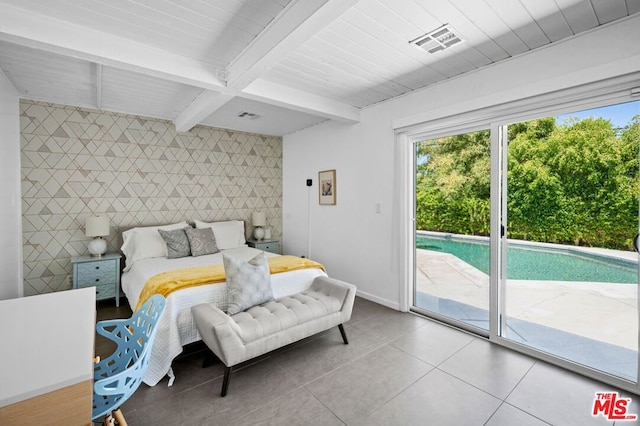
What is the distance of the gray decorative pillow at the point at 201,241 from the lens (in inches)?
148

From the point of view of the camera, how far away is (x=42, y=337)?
120 centimetres

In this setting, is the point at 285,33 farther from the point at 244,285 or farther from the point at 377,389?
the point at 377,389

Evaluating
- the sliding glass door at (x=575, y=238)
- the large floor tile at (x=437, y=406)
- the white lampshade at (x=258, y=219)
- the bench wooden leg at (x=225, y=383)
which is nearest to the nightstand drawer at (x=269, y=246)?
the white lampshade at (x=258, y=219)

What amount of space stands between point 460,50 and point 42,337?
10.3 feet

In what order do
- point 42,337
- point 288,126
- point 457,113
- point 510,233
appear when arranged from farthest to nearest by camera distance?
point 288,126 → point 457,113 → point 510,233 → point 42,337

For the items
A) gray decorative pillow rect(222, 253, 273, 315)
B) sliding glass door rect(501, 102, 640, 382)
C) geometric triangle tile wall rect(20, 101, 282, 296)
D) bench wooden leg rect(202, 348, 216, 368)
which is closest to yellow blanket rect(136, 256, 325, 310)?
gray decorative pillow rect(222, 253, 273, 315)

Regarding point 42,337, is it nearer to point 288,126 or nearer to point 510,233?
point 510,233

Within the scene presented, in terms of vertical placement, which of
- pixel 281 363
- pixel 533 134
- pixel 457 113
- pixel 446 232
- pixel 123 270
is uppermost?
pixel 457 113

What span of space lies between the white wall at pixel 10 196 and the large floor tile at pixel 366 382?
9.49 ft

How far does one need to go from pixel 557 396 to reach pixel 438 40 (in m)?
2.63

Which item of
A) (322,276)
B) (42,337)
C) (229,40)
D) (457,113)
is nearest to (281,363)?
(322,276)

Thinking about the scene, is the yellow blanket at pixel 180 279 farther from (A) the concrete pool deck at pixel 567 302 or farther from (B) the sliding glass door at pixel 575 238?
(B) the sliding glass door at pixel 575 238

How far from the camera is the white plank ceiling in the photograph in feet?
6.17

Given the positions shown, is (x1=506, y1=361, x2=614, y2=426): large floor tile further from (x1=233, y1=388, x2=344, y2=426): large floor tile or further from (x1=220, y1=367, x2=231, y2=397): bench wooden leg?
(x1=220, y1=367, x2=231, y2=397): bench wooden leg
